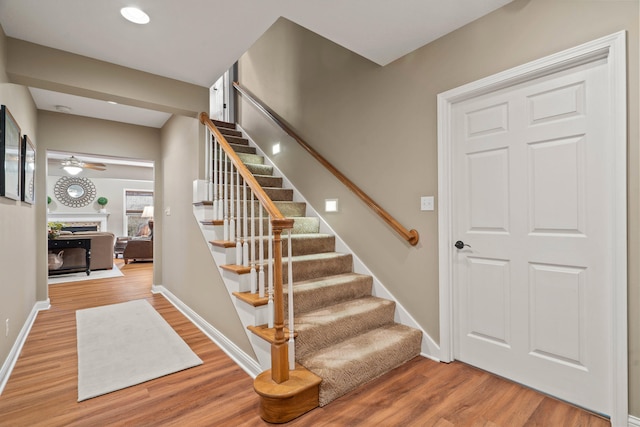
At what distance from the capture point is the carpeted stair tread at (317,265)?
2621 millimetres

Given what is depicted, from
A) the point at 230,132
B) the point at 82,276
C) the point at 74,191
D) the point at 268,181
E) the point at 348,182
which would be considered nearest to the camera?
the point at 348,182

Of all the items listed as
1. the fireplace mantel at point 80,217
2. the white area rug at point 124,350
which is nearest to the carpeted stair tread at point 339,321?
the white area rug at point 124,350

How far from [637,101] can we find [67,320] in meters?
5.07

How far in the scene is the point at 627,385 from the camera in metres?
1.57

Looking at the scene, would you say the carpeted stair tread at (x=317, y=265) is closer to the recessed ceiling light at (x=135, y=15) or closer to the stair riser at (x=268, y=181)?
the stair riser at (x=268, y=181)

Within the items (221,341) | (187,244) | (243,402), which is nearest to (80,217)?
(187,244)

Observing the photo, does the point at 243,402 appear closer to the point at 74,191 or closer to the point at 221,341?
the point at 221,341

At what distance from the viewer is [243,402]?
1.91 meters

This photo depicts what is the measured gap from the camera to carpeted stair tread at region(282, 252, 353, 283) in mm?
2621

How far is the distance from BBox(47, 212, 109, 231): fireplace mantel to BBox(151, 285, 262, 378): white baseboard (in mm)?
7213

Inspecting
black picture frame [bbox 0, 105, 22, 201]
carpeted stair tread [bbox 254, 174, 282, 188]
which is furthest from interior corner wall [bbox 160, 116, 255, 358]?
black picture frame [bbox 0, 105, 22, 201]

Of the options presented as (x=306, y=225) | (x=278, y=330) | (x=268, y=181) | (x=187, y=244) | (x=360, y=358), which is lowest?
(x=360, y=358)

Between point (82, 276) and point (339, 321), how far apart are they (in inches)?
238

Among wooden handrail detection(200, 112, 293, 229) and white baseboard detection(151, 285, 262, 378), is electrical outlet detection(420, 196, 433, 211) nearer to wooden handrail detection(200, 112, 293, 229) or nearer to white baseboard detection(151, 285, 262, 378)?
wooden handrail detection(200, 112, 293, 229)
